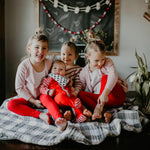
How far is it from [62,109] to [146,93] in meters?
0.71

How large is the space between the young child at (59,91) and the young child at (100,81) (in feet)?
0.51

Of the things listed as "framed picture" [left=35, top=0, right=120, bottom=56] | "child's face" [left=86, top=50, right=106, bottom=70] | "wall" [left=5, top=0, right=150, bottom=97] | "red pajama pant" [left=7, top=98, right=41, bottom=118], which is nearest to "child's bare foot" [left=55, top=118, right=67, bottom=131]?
"red pajama pant" [left=7, top=98, right=41, bottom=118]

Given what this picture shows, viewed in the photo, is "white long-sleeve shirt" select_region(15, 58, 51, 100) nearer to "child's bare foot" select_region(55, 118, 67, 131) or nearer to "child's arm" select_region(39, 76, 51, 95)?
"child's arm" select_region(39, 76, 51, 95)

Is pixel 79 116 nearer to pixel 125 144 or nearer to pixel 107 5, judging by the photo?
pixel 125 144

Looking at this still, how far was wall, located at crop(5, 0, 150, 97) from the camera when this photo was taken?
258 centimetres

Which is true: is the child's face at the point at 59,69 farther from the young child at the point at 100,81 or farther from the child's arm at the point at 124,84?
the child's arm at the point at 124,84

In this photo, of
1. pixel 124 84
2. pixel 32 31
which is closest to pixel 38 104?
pixel 124 84

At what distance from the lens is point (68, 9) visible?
259 cm

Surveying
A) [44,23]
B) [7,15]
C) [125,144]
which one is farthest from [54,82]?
[7,15]

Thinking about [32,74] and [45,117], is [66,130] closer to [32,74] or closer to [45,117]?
[45,117]

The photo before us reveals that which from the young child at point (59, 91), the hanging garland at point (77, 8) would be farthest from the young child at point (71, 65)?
the hanging garland at point (77, 8)

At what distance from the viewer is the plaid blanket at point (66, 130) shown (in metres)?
0.90

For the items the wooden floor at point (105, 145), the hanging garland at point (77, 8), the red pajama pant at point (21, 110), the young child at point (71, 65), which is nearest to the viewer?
the wooden floor at point (105, 145)

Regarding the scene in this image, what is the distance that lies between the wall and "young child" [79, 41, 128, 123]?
1396 millimetres
